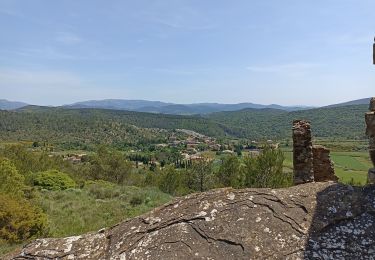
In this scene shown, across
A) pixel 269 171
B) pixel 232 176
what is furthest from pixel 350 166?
pixel 269 171

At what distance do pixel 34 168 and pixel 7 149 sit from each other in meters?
8.21

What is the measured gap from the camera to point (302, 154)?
555 inches

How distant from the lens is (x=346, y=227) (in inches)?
212

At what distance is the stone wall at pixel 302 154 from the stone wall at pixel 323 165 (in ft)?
9.38

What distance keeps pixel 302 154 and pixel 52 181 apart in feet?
137

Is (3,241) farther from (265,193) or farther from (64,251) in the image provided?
(265,193)

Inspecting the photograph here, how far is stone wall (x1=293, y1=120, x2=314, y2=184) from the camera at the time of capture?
14.0 meters

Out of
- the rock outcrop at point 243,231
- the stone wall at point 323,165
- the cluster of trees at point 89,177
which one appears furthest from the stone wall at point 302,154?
the cluster of trees at point 89,177

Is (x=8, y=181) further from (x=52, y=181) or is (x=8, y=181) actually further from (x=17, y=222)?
(x=52, y=181)

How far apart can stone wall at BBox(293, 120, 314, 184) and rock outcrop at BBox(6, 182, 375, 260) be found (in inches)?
313

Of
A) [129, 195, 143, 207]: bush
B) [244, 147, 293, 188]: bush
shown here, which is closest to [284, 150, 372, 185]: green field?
[244, 147, 293, 188]: bush

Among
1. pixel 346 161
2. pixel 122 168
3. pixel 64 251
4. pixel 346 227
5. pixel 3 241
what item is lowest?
pixel 346 161

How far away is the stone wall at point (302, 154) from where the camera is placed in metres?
14.0

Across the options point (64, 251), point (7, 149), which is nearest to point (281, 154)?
point (64, 251)
